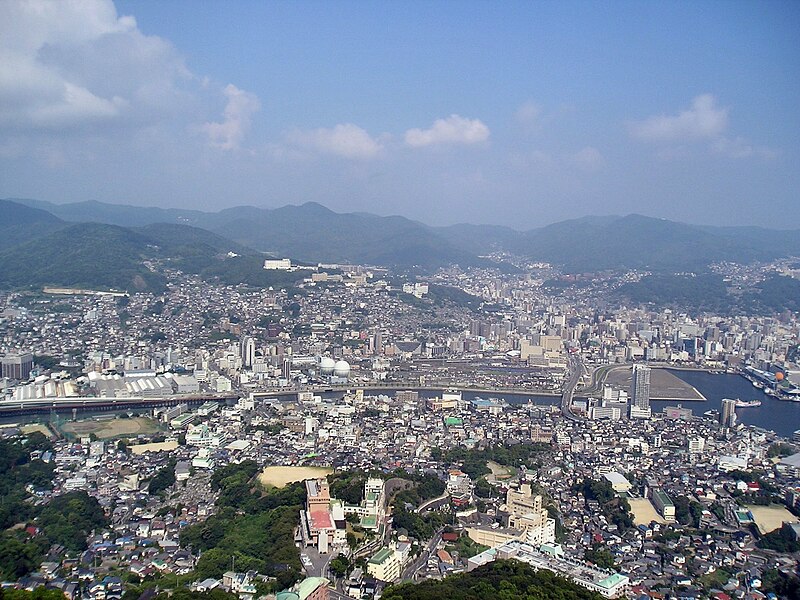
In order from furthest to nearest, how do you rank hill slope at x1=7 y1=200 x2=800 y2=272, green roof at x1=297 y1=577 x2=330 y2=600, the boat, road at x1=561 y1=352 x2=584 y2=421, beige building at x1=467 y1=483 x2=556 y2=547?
hill slope at x1=7 y1=200 x2=800 y2=272 < the boat < road at x1=561 y1=352 x2=584 y2=421 < beige building at x1=467 y1=483 x2=556 y2=547 < green roof at x1=297 y1=577 x2=330 y2=600

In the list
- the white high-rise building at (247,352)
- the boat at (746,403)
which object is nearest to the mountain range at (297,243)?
the white high-rise building at (247,352)

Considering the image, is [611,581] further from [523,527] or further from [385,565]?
[385,565]

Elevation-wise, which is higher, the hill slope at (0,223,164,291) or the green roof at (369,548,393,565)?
the hill slope at (0,223,164,291)

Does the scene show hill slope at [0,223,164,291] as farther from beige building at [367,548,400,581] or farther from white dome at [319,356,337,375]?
beige building at [367,548,400,581]

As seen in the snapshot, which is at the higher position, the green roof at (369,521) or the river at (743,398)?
the green roof at (369,521)

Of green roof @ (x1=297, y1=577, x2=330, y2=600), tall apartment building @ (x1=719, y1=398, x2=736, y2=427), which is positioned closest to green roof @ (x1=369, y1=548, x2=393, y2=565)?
green roof @ (x1=297, y1=577, x2=330, y2=600)

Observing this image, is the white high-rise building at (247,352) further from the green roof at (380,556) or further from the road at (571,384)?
the green roof at (380,556)
